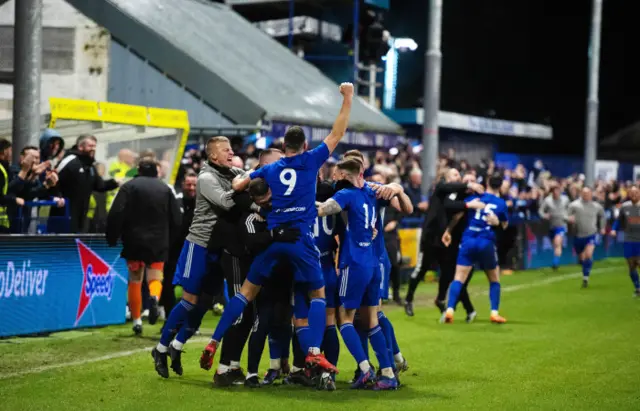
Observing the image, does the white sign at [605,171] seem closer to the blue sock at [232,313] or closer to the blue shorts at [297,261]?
the blue shorts at [297,261]

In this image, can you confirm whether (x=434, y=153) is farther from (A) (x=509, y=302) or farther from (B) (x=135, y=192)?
(B) (x=135, y=192)

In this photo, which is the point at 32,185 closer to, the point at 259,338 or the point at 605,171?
the point at 259,338

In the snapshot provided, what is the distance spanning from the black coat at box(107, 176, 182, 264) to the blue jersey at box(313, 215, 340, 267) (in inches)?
160

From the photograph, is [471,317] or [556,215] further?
[556,215]

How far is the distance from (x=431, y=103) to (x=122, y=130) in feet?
23.3

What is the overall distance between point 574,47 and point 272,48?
25630mm

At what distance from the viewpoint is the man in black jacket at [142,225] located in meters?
13.4

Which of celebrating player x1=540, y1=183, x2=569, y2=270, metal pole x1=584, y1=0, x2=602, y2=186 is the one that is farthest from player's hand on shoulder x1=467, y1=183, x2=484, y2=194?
metal pole x1=584, y1=0, x2=602, y2=186

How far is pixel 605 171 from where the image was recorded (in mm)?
40594

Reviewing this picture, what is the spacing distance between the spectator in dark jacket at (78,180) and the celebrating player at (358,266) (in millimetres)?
5815

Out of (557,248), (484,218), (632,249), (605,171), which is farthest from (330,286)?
(605,171)

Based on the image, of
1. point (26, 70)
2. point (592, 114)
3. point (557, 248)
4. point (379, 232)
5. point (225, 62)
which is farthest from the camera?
point (592, 114)

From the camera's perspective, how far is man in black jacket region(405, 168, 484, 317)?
51.9ft

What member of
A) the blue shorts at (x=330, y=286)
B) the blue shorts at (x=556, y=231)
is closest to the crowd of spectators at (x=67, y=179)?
the blue shorts at (x=330, y=286)
